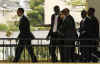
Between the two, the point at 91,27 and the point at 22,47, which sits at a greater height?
the point at 91,27

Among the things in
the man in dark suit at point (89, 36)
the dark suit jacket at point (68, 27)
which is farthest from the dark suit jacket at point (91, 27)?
the dark suit jacket at point (68, 27)

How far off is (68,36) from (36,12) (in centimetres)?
726

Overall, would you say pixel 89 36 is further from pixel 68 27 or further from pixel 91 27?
pixel 68 27

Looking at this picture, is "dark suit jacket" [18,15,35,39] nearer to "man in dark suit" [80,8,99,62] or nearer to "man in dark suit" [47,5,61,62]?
"man in dark suit" [47,5,61,62]

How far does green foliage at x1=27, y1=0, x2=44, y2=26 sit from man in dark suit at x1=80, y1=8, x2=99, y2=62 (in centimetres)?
690

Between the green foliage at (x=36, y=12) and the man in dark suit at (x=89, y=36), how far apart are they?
690cm

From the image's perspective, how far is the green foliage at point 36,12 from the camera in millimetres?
18292

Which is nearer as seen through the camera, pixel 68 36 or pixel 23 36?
pixel 68 36

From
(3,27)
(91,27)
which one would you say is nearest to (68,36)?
(91,27)

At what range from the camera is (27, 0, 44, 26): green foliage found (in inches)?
720

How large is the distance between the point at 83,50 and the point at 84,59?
0.26 metres

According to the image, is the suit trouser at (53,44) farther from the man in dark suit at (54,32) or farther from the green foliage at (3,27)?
the green foliage at (3,27)

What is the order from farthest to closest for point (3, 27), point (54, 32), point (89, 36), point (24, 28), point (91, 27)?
1. point (3, 27)
2. point (24, 28)
3. point (54, 32)
4. point (89, 36)
5. point (91, 27)

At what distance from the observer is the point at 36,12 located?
60.8 ft
